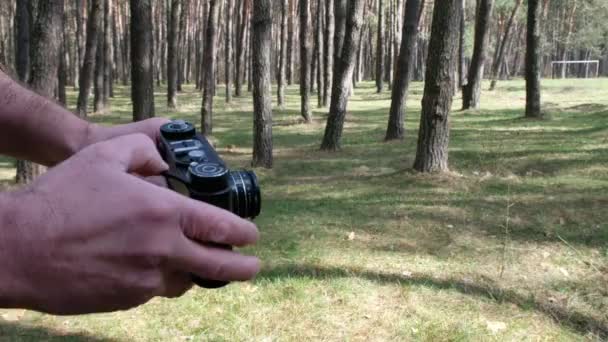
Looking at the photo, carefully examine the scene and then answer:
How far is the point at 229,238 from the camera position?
110 centimetres

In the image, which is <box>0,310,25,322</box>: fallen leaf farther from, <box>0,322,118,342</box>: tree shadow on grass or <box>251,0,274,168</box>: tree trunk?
<box>251,0,274,168</box>: tree trunk

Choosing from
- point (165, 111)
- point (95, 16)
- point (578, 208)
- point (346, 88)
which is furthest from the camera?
point (165, 111)

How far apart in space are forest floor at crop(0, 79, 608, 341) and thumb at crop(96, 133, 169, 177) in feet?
9.28

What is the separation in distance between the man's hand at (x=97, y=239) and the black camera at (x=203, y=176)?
125 millimetres

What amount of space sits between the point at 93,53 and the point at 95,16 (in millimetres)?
1338

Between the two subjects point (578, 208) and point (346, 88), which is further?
point (346, 88)

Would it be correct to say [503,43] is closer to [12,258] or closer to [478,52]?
[478,52]

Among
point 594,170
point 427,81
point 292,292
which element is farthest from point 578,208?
point 292,292

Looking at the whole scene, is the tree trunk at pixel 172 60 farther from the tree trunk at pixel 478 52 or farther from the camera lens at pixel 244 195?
the camera lens at pixel 244 195

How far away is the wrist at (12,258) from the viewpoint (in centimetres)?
99

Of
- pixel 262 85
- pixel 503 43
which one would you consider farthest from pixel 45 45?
pixel 503 43

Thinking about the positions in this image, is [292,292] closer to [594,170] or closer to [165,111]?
[594,170]

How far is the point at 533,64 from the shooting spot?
15.1 metres

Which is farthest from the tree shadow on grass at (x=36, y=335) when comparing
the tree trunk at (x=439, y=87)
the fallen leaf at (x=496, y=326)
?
the tree trunk at (x=439, y=87)
